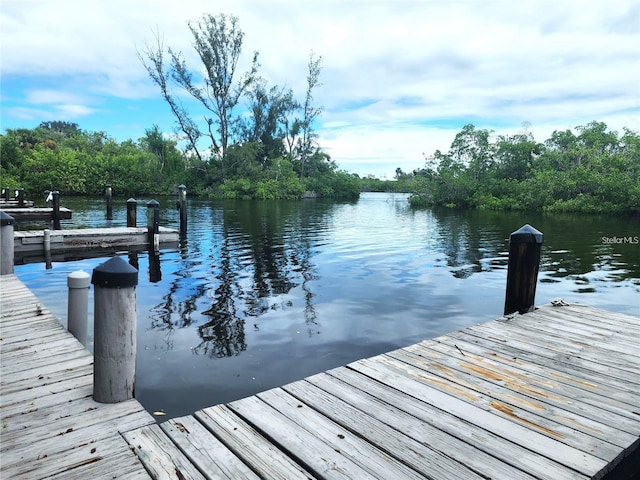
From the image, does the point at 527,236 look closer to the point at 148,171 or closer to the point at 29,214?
the point at 29,214

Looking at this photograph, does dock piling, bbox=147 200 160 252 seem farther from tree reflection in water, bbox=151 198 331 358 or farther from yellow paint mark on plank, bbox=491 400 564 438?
yellow paint mark on plank, bbox=491 400 564 438

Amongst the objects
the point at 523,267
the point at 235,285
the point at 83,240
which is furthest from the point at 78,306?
the point at 83,240

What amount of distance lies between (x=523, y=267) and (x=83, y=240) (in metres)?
11.7

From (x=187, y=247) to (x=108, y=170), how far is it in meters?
41.7

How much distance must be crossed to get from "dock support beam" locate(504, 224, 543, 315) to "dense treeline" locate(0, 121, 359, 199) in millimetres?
44295

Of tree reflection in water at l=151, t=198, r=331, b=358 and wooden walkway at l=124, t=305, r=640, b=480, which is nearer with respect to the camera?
wooden walkway at l=124, t=305, r=640, b=480

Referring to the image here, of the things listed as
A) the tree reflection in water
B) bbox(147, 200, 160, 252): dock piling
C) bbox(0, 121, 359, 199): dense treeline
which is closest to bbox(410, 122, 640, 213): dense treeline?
bbox(0, 121, 359, 199): dense treeline

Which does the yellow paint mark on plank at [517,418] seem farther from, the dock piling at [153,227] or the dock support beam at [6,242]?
the dock piling at [153,227]

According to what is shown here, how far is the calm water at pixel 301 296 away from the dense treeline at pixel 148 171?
3498 cm

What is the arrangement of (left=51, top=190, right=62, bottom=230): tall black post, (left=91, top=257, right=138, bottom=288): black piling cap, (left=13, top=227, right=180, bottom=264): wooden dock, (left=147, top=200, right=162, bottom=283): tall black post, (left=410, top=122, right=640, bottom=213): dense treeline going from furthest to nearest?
(left=410, top=122, right=640, bottom=213): dense treeline → (left=51, top=190, right=62, bottom=230): tall black post → (left=147, top=200, right=162, bottom=283): tall black post → (left=13, top=227, right=180, bottom=264): wooden dock → (left=91, top=257, right=138, bottom=288): black piling cap

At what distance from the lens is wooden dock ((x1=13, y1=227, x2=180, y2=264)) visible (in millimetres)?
11594

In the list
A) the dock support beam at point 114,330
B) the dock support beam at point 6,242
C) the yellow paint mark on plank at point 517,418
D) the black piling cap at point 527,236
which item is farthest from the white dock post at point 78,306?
the black piling cap at point 527,236

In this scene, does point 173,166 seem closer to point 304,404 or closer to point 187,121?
point 187,121

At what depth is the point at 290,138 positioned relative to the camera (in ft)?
204
